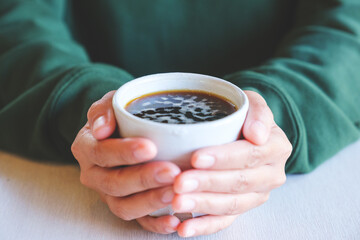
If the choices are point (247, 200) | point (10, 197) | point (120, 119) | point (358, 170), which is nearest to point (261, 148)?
point (247, 200)

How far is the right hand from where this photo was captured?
39 centimetres

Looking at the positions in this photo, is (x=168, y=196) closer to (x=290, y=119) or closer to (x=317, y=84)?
(x=290, y=119)

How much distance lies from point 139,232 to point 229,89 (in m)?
0.23

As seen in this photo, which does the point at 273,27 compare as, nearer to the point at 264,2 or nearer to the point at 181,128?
the point at 264,2

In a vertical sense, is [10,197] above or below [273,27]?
below

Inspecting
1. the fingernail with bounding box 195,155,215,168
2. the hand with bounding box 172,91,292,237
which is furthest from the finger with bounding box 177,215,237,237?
the fingernail with bounding box 195,155,215,168

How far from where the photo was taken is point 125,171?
1.41 ft

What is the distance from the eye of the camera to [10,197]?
0.55 meters

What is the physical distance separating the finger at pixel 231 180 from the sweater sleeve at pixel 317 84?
0.42 ft

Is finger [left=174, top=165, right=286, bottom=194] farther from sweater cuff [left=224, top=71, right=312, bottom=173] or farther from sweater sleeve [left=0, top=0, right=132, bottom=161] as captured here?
sweater sleeve [left=0, top=0, right=132, bottom=161]

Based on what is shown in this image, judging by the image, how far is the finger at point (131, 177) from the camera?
15.3 inches

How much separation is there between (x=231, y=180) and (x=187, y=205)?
6 centimetres

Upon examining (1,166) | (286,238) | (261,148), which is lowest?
(1,166)

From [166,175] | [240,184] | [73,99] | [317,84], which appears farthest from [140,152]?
[317,84]
